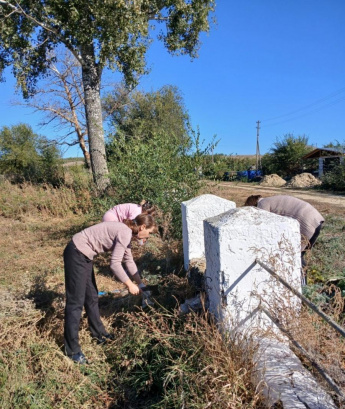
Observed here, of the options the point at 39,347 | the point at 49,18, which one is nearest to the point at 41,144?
the point at 49,18

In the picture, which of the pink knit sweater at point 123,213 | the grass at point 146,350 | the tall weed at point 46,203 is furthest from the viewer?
the tall weed at point 46,203

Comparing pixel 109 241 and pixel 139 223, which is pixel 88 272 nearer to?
pixel 109 241

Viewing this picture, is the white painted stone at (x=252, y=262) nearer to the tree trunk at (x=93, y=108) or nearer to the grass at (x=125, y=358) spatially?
the grass at (x=125, y=358)

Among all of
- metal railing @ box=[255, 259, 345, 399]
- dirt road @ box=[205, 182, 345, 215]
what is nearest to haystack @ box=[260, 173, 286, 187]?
dirt road @ box=[205, 182, 345, 215]

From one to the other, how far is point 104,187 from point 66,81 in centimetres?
961

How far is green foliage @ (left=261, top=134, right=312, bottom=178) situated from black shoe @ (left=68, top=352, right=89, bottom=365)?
30943 millimetres

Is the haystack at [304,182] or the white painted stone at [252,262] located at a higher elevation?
the white painted stone at [252,262]

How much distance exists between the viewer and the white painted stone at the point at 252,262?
2.28m

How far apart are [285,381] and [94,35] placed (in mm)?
10752

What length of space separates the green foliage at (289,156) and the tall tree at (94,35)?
20.9 meters

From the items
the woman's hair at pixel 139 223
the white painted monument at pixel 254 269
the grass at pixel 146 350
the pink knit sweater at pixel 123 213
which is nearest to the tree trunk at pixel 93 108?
the grass at pixel 146 350

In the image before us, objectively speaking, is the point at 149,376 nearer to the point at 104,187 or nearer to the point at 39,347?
the point at 39,347

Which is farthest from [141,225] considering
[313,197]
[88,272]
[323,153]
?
[323,153]

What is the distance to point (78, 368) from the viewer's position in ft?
9.18
